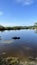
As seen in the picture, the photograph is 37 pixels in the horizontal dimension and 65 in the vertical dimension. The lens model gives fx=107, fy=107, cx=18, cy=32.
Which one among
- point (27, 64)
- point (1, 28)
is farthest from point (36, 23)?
point (27, 64)

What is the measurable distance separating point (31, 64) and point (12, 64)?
99.2 inches

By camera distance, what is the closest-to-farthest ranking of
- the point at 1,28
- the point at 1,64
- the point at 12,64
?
1. the point at 1,64
2. the point at 12,64
3. the point at 1,28

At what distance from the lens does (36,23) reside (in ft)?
484

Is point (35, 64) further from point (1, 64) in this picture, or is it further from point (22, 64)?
point (1, 64)

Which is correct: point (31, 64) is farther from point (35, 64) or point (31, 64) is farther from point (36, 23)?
point (36, 23)

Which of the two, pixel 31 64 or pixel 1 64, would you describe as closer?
pixel 1 64

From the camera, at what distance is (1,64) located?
12539mm

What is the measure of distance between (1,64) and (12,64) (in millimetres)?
1840

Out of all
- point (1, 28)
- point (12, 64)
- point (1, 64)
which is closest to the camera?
point (1, 64)

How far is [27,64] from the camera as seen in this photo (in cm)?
1426

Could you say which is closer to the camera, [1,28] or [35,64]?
[35,64]

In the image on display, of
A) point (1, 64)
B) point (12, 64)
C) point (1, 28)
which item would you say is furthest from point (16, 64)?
point (1, 28)

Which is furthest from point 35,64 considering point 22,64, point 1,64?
point 1,64

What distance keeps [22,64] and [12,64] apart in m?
1.41
